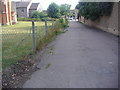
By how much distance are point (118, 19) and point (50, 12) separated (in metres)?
43.9

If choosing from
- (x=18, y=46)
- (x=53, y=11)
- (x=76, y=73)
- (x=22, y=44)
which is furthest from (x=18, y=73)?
(x=53, y=11)

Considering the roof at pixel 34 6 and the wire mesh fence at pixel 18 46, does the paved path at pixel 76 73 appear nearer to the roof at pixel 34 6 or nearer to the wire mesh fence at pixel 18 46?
the wire mesh fence at pixel 18 46

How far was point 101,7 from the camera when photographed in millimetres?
18250

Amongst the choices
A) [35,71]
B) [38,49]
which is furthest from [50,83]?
[38,49]

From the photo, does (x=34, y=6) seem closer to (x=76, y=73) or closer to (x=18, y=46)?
(x=18, y=46)

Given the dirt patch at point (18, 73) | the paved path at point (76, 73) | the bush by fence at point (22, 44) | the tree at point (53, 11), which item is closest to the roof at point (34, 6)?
the tree at point (53, 11)

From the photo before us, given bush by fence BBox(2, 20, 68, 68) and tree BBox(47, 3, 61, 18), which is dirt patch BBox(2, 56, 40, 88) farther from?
tree BBox(47, 3, 61, 18)

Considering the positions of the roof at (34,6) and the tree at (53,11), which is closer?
the tree at (53,11)

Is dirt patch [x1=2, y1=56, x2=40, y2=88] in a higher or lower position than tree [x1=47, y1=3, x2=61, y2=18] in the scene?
lower

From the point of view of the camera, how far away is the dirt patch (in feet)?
13.6

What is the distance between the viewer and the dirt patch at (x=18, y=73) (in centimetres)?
415

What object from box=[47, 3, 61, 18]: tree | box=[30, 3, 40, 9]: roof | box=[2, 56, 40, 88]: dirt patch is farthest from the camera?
box=[30, 3, 40, 9]: roof

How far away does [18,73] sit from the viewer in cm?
483

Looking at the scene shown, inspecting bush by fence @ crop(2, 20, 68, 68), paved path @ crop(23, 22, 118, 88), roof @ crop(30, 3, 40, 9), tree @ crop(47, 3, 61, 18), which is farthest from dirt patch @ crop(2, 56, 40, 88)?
roof @ crop(30, 3, 40, 9)
